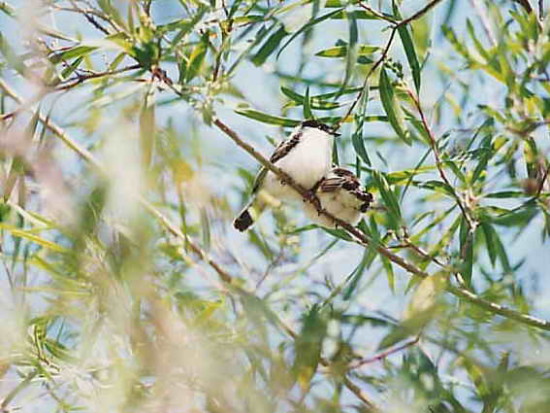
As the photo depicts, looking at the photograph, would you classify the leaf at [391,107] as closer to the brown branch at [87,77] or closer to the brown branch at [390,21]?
the brown branch at [390,21]

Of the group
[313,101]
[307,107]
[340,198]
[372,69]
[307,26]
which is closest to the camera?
[307,26]

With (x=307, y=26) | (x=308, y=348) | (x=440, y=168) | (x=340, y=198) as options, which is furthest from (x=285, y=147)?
(x=308, y=348)

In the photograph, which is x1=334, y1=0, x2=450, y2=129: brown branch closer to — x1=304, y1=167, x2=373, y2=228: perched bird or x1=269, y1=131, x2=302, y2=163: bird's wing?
x1=304, y1=167, x2=373, y2=228: perched bird

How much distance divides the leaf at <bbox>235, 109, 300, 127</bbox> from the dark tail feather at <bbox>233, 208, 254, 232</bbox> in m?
0.45

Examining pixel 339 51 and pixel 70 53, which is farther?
pixel 339 51

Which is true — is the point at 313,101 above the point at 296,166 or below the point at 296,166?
above

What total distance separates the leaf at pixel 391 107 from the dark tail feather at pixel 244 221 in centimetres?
59

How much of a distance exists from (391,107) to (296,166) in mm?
687

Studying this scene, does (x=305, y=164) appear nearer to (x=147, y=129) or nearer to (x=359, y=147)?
(x=359, y=147)

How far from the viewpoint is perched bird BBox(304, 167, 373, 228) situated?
6.29 feet

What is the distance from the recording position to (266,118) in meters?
1.63

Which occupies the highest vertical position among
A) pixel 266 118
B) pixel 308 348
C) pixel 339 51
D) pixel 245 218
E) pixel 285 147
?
pixel 339 51

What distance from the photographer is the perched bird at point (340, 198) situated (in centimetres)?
192

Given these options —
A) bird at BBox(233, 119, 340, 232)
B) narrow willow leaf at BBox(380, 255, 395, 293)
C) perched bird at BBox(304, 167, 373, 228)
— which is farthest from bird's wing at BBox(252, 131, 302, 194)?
narrow willow leaf at BBox(380, 255, 395, 293)
